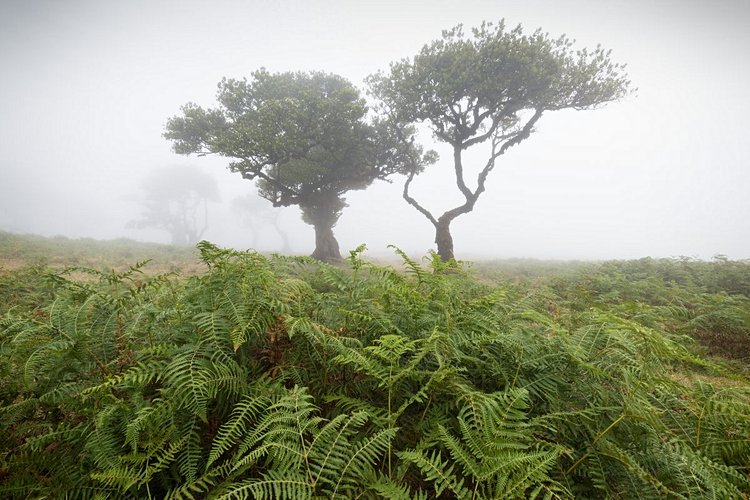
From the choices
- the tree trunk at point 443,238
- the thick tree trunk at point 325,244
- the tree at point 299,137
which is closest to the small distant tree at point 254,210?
the thick tree trunk at point 325,244

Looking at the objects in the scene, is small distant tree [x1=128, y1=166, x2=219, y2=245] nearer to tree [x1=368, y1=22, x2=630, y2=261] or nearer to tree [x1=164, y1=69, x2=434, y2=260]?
tree [x1=164, y1=69, x2=434, y2=260]

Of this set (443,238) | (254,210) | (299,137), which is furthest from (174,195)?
(443,238)

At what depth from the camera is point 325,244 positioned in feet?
73.8

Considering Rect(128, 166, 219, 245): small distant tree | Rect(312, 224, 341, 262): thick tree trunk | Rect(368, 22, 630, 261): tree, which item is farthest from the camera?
Rect(128, 166, 219, 245): small distant tree

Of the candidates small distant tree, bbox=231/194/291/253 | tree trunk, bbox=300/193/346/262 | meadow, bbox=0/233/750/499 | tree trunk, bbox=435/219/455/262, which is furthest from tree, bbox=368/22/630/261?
small distant tree, bbox=231/194/291/253

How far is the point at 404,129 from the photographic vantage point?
2117cm

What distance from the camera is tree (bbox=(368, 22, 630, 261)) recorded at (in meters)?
15.3

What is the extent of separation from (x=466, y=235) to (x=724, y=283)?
269 ft

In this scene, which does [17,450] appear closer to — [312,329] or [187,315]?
[187,315]

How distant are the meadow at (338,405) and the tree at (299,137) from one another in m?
15.7

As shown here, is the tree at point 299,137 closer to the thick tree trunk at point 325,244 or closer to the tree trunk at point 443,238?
the thick tree trunk at point 325,244

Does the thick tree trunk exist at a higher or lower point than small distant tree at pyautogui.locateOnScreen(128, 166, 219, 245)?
lower

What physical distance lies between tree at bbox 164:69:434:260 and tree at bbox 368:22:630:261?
9.26ft

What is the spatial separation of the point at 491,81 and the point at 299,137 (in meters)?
10.7
